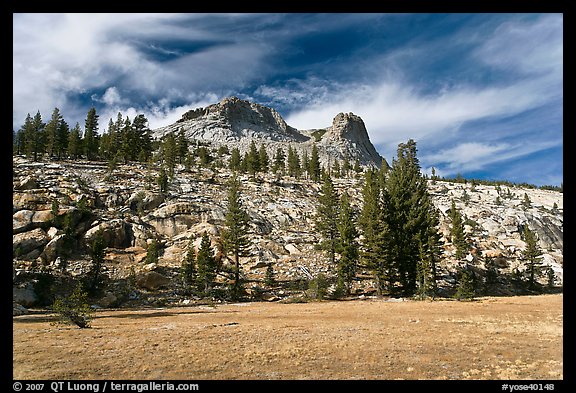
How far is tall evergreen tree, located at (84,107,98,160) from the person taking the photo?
273 ft

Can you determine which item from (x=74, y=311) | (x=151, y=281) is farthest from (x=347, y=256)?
(x=74, y=311)

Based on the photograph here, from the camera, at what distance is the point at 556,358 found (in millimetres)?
11492

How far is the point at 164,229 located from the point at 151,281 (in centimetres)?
1729

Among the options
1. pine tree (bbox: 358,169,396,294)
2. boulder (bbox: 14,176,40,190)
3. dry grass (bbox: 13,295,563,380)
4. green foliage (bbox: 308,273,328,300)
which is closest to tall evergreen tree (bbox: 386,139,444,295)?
pine tree (bbox: 358,169,396,294)

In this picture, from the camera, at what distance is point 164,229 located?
5784 centimetres

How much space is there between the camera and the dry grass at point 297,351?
9.95 meters

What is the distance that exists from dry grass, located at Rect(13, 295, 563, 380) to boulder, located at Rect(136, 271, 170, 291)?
23.1 metres

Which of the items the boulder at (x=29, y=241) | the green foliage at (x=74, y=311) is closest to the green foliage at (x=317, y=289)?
the green foliage at (x=74, y=311)

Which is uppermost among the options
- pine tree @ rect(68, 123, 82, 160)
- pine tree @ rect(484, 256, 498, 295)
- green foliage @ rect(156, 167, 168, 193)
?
pine tree @ rect(68, 123, 82, 160)

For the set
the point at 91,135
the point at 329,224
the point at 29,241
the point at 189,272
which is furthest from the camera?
the point at 91,135

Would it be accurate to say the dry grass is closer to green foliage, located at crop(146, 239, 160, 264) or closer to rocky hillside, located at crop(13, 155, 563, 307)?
rocky hillside, located at crop(13, 155, 563, 307)

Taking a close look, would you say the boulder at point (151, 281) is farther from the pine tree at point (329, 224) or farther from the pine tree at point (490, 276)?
the pine tree at point (490, 276)

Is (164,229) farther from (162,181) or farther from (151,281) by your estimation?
(151,281)
